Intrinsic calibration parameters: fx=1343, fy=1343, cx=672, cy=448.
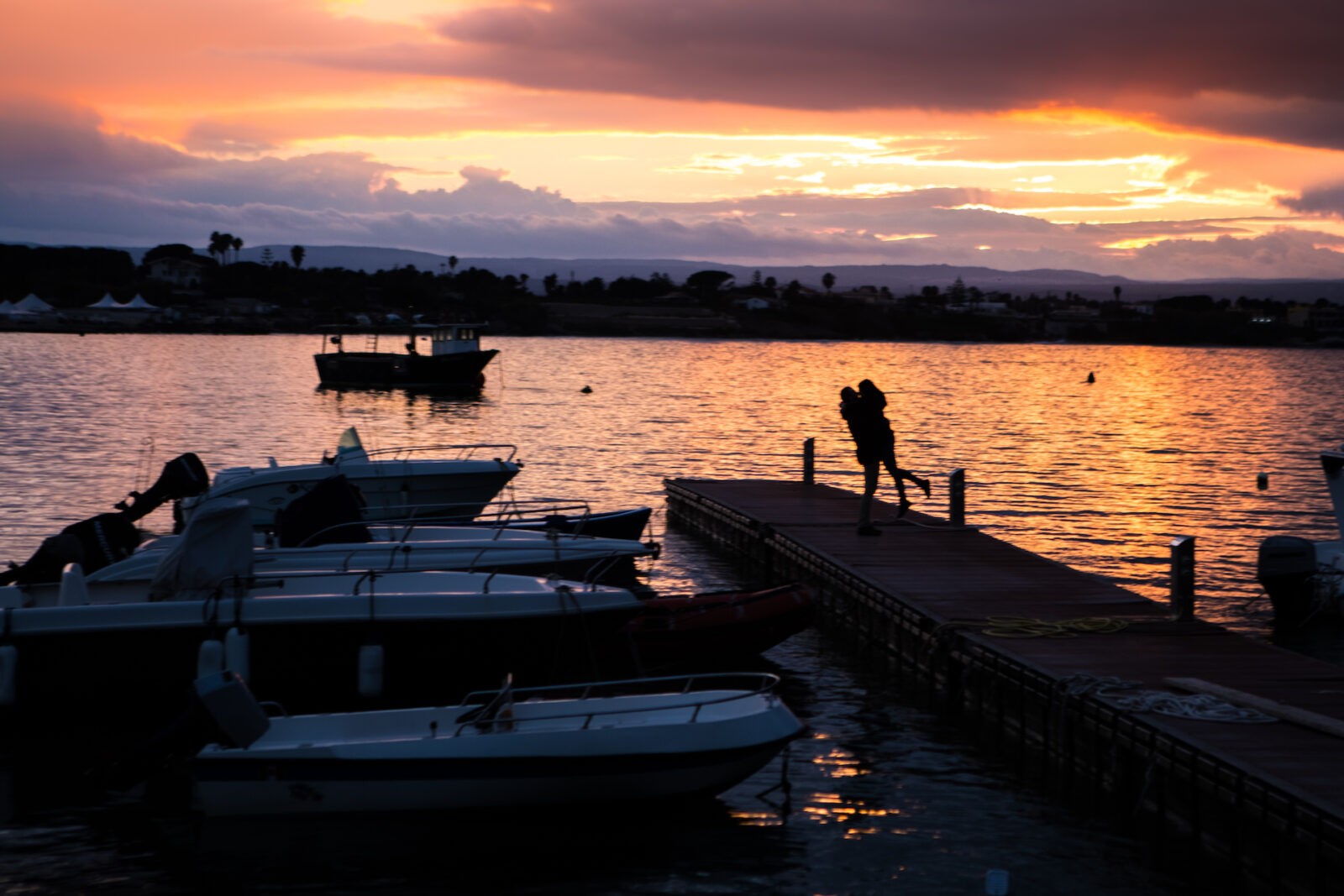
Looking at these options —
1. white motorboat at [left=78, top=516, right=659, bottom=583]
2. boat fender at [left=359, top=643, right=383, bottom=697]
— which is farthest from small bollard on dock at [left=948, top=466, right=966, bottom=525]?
boat fender at [left=359, top=643, right=383, bottom=697]

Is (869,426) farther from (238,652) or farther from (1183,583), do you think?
(238,652)

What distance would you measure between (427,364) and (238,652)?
64.1m

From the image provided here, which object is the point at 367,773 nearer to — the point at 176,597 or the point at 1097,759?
the point at 176,597

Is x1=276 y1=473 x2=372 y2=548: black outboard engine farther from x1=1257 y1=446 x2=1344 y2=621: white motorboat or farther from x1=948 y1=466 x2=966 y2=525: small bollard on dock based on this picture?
x1=1257 y1=446 x2=1344 y2=621: white motorboat

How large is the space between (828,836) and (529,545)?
6.77m

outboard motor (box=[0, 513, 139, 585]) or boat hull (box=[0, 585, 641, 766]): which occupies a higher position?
outboard motor (box=[0, 513, 139, 585])

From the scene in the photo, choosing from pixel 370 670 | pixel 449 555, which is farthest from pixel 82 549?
pixel 370 670

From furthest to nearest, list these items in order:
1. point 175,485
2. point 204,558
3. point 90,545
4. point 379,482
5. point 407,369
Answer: point 407,369 → point 379,482 → point 175,485 → point 90,545 → point 204,558

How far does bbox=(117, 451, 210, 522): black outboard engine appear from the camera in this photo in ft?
65.2

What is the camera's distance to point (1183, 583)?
568 inches

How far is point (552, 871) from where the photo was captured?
10.2m

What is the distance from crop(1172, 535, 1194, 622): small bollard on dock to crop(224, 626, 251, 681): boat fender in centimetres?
954

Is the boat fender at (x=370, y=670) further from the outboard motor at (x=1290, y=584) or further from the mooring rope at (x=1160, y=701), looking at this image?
the outboard motor at (x=1290, y=584)

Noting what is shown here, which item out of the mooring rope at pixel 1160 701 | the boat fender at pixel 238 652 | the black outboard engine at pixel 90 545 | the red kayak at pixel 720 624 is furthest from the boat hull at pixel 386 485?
the mooring rope at pixel 1160 701
